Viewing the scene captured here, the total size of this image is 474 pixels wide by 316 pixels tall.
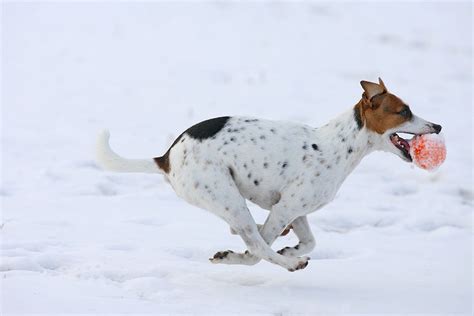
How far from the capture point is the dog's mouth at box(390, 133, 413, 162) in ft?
18.6

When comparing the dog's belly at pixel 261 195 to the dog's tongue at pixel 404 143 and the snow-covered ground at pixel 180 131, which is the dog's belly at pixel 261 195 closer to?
the snow-covered ground at pixel 180 131

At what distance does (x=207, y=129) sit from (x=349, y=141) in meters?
1.03

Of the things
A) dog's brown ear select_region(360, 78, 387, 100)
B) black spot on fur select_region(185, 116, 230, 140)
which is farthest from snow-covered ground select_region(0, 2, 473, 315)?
black spot on fur select_region(185, 116, 230, 140)

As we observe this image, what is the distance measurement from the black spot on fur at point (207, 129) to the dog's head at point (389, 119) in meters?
1.02

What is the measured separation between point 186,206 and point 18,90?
605 centimetres

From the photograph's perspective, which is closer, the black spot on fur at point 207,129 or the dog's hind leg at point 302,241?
the black spot on fur at point 207,129

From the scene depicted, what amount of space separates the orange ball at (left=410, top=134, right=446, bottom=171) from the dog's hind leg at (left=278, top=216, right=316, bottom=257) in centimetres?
95

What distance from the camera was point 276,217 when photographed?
18.3 ft

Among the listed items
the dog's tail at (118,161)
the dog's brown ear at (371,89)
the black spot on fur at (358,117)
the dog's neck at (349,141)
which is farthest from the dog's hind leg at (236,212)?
the dog's brown ear at (371,89)

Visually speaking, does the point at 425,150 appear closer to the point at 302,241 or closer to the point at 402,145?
the point at 402,145

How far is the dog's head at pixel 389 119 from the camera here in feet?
18.4

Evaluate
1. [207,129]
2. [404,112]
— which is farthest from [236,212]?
[404,112]

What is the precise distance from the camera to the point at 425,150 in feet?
18.5

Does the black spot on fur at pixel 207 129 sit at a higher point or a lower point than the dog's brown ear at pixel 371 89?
lower
